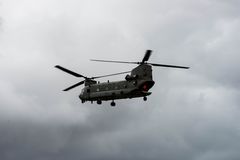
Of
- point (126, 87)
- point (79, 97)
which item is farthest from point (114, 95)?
point (79, 97)

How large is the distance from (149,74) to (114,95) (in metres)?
8.46

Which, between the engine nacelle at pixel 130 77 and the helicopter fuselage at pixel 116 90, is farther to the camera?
the engine nacelle at pixel 130 77

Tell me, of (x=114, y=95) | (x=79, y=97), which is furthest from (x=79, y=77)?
(x=114, y=95)

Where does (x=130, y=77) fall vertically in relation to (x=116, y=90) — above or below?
above

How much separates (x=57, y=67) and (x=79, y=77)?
379 inches

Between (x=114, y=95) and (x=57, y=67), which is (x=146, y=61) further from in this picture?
(x=57, y=67)

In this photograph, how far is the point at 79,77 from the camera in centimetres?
12419

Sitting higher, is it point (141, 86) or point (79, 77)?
point (79, 77)

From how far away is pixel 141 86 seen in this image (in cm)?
11012

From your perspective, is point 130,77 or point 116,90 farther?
point 116,90

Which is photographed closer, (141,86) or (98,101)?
(141,86)

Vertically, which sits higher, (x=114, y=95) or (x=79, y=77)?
(x=79, y=77)

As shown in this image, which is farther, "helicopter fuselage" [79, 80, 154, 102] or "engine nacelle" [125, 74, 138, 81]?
"engine nacelle" [125, 74, 138, 81]

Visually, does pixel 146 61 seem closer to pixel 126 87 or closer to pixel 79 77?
pixel 126 87
